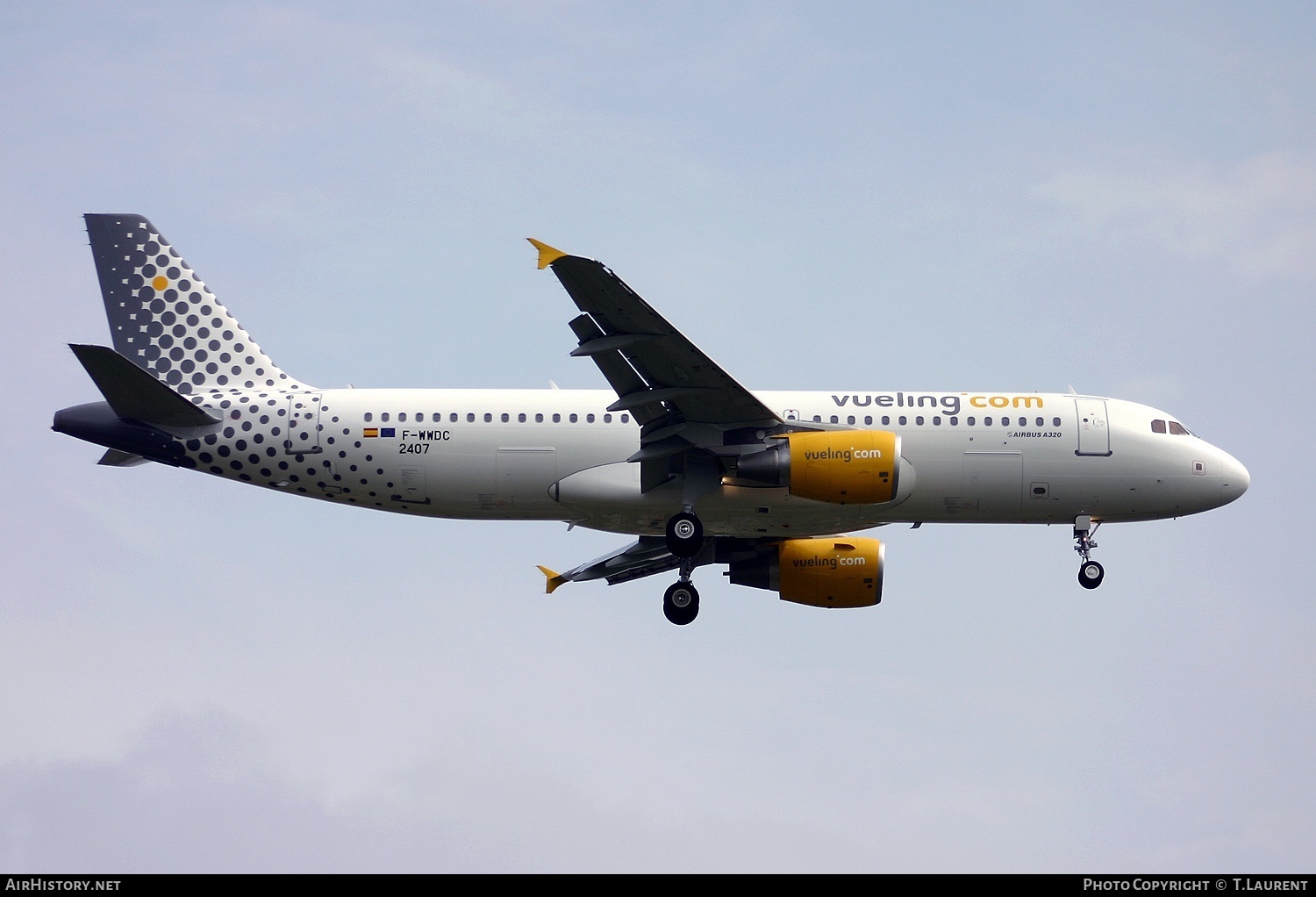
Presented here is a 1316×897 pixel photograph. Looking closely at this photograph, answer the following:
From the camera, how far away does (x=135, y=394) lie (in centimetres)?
3391

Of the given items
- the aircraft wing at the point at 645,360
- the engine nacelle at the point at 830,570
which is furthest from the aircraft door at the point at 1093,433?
the aircraft wing at the point at 645,360

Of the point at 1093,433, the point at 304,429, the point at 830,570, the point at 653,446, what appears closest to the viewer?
the point at 653,446

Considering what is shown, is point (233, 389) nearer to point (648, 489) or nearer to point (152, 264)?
point (152, 264)

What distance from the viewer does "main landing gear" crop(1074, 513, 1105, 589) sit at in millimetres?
36062

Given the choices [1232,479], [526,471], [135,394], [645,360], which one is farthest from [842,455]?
[135,394]

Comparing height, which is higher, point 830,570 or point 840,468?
point 840,468

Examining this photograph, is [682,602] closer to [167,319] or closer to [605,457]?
[605,457]

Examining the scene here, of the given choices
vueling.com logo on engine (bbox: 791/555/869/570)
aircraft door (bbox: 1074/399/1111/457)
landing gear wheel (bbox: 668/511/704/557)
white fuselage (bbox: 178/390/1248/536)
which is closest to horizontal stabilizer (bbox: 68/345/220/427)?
white fuselage (bbox: 178/390/1248/536)

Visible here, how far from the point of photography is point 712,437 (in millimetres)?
33438

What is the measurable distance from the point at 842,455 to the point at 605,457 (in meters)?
5.54

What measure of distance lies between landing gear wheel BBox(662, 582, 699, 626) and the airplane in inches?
1.8

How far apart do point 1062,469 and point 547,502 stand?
11.9m

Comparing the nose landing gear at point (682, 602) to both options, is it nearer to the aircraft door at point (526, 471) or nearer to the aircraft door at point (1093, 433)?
the aircraft door at point (526, 471)
